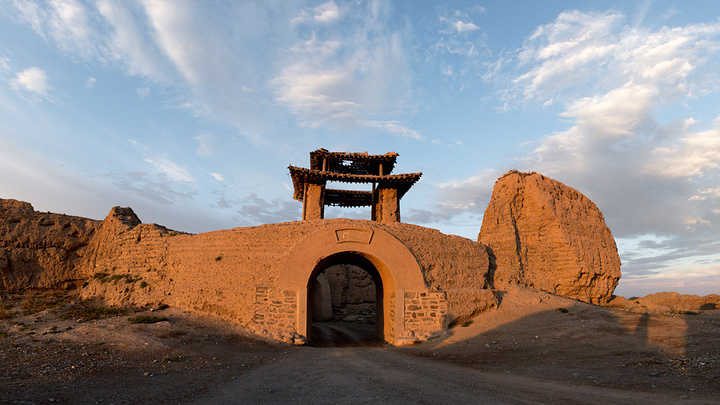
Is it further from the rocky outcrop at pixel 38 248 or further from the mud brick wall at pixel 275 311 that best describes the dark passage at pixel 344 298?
the rocky outcrop at pixel 38 248

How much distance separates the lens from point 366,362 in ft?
25.9

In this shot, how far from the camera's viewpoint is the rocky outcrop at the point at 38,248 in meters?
13.1

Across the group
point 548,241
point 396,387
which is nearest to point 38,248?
point 396,387

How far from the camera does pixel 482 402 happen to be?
4.84 meters

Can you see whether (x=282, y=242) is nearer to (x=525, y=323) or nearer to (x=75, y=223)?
(x=525, y=323)

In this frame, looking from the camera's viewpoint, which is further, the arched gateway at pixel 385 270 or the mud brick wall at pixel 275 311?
the arched gateway at pixel 385 270

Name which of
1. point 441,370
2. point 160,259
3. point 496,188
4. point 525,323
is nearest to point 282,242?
point 160,259

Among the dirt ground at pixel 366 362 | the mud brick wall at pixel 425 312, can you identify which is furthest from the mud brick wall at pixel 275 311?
the mud brick wall at pixel 425 312

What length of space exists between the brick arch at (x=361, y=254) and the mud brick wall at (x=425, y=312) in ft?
0.53

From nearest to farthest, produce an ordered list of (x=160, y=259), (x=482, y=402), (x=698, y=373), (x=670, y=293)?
1. (x=482, y=402)
2. (x=698, y=373)
3. (x=160, y=259)
4. (x=670, y=293)

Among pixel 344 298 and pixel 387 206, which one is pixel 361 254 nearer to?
pixel 387 206

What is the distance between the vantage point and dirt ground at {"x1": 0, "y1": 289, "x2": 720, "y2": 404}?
16.9 ft

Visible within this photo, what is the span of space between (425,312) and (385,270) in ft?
5.67

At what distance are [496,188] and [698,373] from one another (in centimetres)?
988
